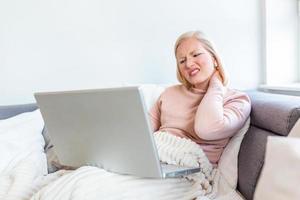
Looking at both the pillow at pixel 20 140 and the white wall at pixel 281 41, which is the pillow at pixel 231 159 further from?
the white wall at pixel 281 41

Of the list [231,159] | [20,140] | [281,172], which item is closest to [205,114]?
[231,159]

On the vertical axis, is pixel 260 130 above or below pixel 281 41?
below

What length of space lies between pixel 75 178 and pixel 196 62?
2.22ft

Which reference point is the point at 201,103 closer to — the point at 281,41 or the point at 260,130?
the point at 260,130

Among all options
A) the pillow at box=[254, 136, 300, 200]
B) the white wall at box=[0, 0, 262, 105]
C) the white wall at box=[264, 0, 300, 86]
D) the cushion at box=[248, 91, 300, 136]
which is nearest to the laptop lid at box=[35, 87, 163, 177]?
the pillow at box=[254, 136, 300, 200]

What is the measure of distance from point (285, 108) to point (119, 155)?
0.56m

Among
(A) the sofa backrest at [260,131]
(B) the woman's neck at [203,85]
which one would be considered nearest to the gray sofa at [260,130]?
(A) the sofa backrest at [260,131]

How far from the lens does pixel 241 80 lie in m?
2.04

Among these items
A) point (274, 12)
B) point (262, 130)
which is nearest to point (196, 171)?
point (262, 130)

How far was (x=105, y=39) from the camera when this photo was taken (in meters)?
1.77

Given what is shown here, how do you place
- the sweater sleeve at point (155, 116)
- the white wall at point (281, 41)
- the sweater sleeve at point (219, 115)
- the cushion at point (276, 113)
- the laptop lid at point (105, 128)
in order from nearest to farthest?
1. the laptop lid at point (105, 128)
2. the cushion at point (276, 113)
3. the sweater sleeve at point (219, 115)
4. the sweater sleeve at point (155, 116)
5. the white wall at point (281, 41)

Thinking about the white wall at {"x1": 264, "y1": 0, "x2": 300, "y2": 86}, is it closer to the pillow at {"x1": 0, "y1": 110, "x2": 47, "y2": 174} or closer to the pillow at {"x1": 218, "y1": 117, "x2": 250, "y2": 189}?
the pillow at {"x1": 218, "y1": 117, "x2": 250, "y2": 189}

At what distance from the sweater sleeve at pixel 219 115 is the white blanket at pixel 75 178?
3.1 inches

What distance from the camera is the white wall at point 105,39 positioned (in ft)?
5.43
